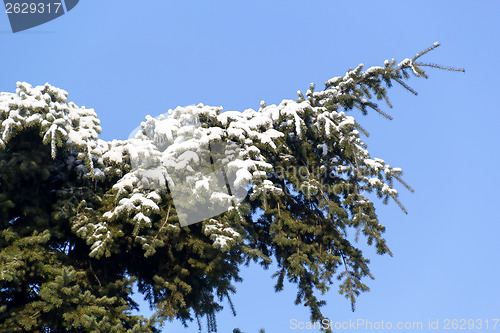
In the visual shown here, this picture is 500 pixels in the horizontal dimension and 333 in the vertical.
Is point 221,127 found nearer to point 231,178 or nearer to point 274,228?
point 231,178

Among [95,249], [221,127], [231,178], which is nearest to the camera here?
[95,249]

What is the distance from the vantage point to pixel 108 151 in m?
8.21

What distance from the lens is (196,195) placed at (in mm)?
7312

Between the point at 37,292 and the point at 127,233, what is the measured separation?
1.43m

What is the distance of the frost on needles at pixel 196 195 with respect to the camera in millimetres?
7152

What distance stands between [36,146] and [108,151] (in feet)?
3.50

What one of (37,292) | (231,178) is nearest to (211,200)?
(231,178)

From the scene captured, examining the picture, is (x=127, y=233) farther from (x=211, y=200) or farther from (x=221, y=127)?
(x=221, y=127)

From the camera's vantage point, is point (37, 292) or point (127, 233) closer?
point (37, 292)

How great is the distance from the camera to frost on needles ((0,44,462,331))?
715 centimetres

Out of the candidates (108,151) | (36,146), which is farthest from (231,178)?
(36,146)

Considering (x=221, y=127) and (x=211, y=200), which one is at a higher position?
(x=221, y=127)

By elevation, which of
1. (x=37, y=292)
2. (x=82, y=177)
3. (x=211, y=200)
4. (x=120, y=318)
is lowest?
(x=120, y=318)

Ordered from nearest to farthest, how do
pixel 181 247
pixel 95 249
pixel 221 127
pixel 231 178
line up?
pixel 95 249 → pixel 181 247 → pixel 231 178 → pixel 221 127
